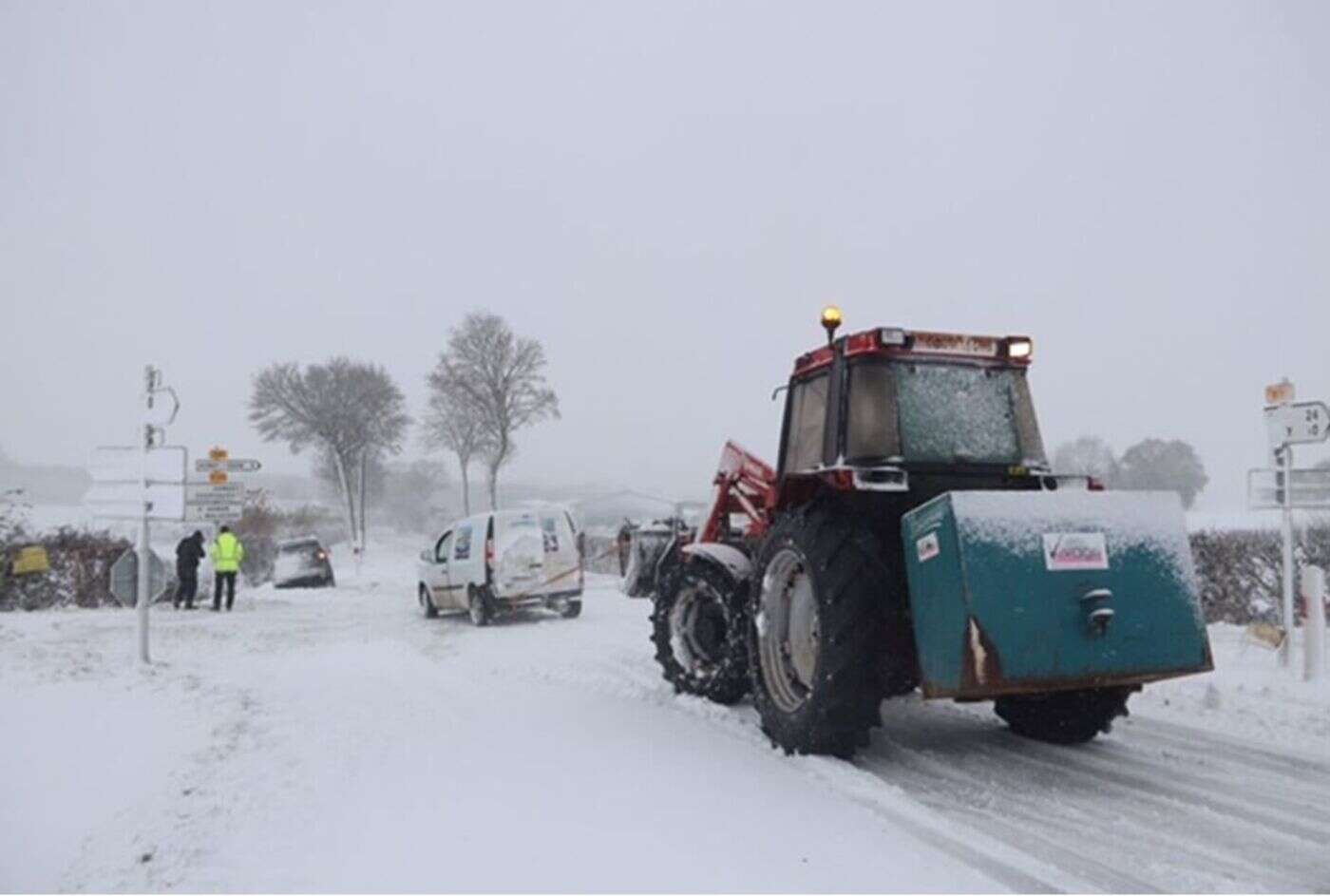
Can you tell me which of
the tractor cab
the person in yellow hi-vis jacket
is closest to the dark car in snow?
the person in yellow hi-vis jacket

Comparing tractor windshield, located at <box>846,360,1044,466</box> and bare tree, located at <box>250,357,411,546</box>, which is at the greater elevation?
bare tree, located at <box>250,357,411,546</box>

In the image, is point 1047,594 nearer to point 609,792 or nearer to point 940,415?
point 940,415

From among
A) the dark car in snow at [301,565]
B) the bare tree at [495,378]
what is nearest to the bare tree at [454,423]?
the bare tree at [495,378]

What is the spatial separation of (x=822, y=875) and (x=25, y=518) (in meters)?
22.2

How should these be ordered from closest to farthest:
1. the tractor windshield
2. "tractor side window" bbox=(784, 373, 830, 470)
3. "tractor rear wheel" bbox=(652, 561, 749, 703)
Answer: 1. the tractor windshield
2. "tractor side window" bbox=(784, 373, 830, 470)
3. "tractor rear wheel" bbox=(652, 561, 749, 703)

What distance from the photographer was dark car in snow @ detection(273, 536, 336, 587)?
25938 mm

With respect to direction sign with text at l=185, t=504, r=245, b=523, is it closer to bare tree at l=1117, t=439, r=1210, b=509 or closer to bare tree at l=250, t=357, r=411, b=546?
bare tree at l=250, t=357, r=411, b=546

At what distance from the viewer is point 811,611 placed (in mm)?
6266

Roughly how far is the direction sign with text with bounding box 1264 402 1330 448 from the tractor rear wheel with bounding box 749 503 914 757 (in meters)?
5.74

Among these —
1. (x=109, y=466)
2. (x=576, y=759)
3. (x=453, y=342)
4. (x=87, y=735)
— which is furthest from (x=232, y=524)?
(x=576, y=759)

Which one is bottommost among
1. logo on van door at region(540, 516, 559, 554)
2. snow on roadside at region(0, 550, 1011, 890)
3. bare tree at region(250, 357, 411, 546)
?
snow on roadside at region(0, 550, 1011, 890)

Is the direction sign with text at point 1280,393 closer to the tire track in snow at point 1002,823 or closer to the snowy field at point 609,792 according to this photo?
the snowy field at point 609,792

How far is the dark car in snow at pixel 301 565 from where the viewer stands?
2594 cm

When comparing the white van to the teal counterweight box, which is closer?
the teal counterweight box
